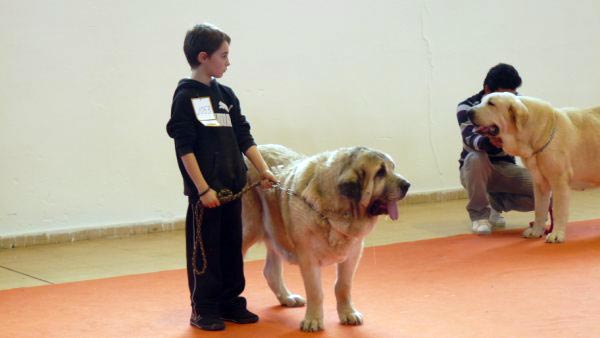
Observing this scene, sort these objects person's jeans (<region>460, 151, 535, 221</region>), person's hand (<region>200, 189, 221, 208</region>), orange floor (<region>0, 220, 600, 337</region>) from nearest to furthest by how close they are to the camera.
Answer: person's hand (<region>200, 189, 221, 208</region>) < orange floor (<region>0, 220, 600, 337</region>) < person's jeans (<region>460, 151, 535, 221</region>)

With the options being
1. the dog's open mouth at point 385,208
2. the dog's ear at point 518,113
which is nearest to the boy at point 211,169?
the dog's open mouth at point 385,208

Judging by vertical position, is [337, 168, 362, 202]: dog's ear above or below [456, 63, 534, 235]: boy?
above

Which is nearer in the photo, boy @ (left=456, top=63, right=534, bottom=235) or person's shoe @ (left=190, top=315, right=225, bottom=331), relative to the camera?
person's shoe @ (left=190, top=315, right=225, bottom=331)

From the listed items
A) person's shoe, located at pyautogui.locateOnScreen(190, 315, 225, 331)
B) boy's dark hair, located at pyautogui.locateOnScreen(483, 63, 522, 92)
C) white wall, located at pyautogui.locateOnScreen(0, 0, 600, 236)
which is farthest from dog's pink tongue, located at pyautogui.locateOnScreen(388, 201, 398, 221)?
white wall, located at pyautogui.locateOnScreen(0, 0, 600, 236)

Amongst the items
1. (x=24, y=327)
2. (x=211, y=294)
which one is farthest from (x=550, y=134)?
(x=24, y=327)

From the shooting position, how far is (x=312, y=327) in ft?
13.7

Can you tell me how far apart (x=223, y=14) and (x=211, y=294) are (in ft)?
13.2

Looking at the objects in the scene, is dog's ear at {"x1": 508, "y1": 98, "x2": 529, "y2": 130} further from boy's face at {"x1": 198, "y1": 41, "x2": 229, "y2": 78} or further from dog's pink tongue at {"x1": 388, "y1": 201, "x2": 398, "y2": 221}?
boy's face at {"x1": 198, "y1": 41, "x2": 229, "y2": 78}

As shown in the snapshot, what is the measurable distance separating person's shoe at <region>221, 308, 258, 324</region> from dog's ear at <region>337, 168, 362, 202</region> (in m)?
0.94

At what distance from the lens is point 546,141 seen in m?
6.20

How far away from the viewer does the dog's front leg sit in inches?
164

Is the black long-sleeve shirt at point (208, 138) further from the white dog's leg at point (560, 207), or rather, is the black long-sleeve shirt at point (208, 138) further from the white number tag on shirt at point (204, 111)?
the white dog's leg at point (560, 207)

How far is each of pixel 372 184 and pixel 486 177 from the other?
3.16m

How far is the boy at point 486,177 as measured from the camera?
679 cm
